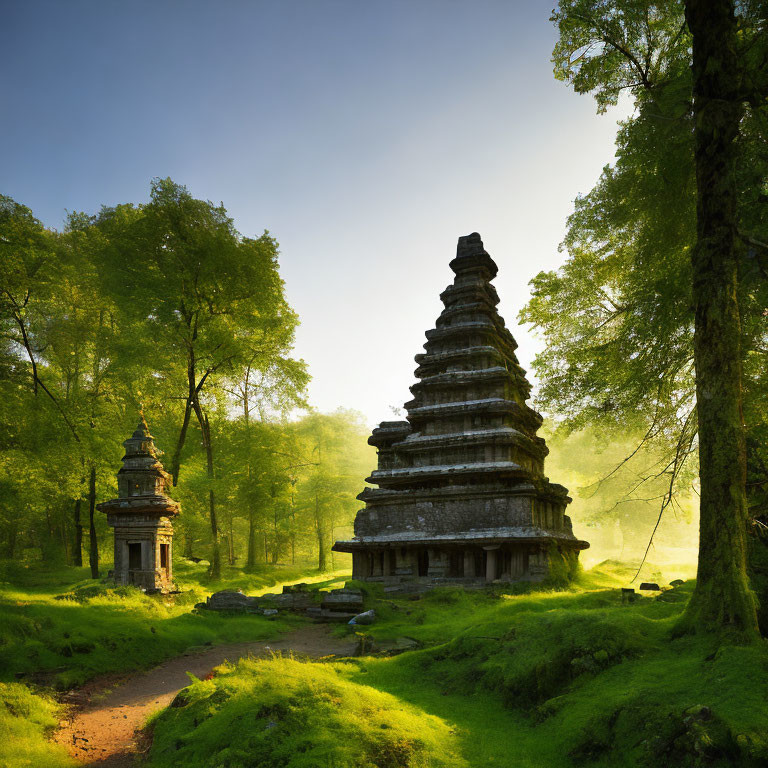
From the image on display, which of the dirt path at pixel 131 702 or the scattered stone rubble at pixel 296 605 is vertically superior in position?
the dirt path at pixel 131 702

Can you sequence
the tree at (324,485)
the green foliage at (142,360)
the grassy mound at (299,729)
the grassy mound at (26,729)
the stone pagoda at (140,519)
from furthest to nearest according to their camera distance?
the tree at (324,485)
the green foliage at (142,360)
the stone pagoda at (140,519)
the grassy mound at (26,729)
the grassy mound at (299,729)

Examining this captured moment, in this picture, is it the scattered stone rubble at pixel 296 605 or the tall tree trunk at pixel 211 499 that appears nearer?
the scattered stone rubble at pixel 296 605

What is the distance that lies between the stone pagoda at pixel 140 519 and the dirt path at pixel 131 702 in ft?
18.9

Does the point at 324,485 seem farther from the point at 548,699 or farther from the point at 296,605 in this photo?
the point at 548,699

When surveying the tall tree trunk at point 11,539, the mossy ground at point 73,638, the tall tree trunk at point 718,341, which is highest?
the tall tree trunk at point 718,341

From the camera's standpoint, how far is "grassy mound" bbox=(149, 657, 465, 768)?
4223 mm

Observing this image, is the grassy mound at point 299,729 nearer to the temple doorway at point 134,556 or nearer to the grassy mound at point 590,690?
the grassy mound at point 590,690

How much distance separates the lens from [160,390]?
24938 mm

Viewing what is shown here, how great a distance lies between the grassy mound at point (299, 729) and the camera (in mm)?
4223

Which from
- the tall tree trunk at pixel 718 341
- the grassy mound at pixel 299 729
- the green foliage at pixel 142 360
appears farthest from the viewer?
the green foliage at pixel 142 360

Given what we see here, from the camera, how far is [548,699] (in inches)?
210

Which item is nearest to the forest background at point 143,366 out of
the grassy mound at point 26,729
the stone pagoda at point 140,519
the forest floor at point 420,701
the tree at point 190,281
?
the tree at point 190,281

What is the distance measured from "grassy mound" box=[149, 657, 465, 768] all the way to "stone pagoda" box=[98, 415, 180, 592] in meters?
11.0

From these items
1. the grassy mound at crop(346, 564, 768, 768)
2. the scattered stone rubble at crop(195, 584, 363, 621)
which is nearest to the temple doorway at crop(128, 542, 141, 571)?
the scattered stone rubble at crop(195, 584, 363, 621)
